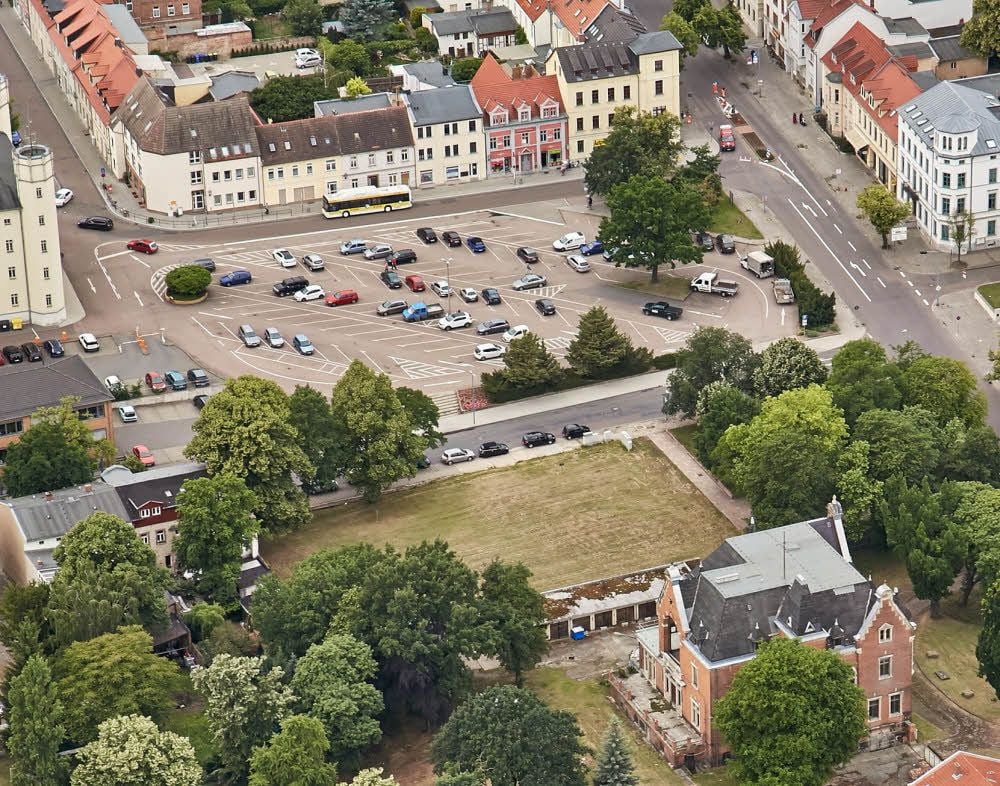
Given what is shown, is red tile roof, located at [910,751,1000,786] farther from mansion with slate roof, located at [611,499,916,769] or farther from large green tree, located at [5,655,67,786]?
large green tree, located at [5,655,67,786]

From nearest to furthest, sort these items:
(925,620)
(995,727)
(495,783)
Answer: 1. (495,783)
2. (995,727)
3. (925,620)

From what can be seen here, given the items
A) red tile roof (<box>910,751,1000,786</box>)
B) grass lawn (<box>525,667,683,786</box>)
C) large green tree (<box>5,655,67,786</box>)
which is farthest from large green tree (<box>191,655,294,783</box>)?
red tile roof (<box>910,751,1000,786</box>)

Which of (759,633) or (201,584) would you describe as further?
(201,584)

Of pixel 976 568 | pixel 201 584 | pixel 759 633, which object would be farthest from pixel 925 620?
pixel 201 584

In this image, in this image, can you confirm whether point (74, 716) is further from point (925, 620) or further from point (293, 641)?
point (925, 620)

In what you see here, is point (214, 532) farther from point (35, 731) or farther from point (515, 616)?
point (35, 731)

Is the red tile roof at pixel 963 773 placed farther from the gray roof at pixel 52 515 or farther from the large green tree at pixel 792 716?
the gray roof at pixel 52 515

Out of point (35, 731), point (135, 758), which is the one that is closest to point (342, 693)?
point (135, 758)
